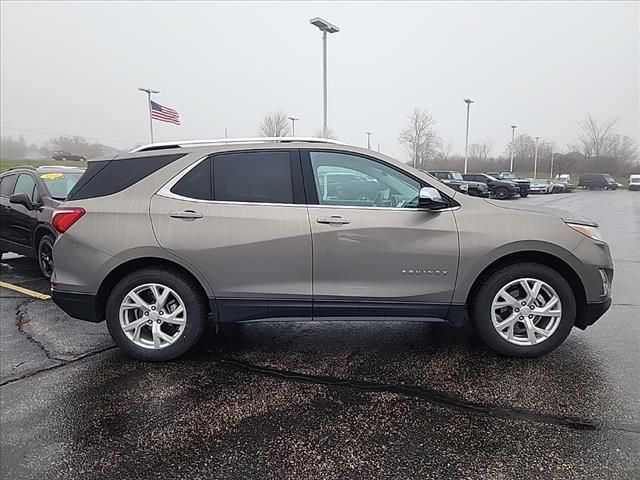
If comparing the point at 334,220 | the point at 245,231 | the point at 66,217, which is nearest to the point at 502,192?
the point at 334,220

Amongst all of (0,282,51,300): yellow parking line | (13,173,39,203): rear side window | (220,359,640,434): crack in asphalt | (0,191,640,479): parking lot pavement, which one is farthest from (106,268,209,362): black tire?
(13,173,39,203): rear side window

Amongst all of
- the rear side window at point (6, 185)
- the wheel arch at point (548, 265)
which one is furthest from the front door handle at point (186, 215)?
the rear side window at point (6, 185)

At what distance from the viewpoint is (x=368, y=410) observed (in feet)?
9.60

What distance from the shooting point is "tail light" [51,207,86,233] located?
3705mm

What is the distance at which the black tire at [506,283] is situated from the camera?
11.7 feet

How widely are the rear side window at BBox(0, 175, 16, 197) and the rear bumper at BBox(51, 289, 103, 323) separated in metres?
4.59

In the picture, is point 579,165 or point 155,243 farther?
point 579,165

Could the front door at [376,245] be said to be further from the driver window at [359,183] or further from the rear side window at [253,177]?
the rear side window at [253,177]

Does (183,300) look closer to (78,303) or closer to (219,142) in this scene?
(78,303)

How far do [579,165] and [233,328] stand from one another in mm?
74763

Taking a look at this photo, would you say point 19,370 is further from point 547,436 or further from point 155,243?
point 547,436

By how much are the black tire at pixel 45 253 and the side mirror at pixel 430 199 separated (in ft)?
17.4

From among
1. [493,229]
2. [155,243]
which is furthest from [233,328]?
[493,229]

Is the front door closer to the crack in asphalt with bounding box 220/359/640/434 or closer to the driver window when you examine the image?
the driver window
